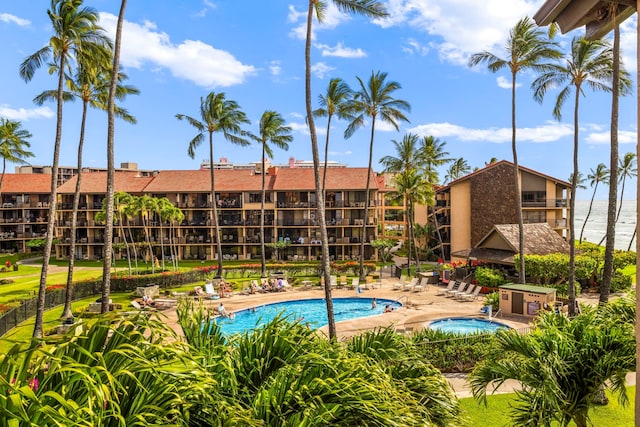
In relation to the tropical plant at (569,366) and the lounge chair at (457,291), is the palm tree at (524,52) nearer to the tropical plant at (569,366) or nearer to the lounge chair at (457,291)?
the lounge chair at (457,291)

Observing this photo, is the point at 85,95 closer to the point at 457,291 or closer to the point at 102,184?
the point at 457,291

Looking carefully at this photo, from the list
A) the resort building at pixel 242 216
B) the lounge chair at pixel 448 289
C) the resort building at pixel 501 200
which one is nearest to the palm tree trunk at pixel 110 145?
the lounge chair at pixel 448 289

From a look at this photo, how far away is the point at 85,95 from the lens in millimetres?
24109

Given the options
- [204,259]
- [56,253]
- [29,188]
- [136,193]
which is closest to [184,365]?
[204,259]

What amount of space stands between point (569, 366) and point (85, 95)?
87.1 feet

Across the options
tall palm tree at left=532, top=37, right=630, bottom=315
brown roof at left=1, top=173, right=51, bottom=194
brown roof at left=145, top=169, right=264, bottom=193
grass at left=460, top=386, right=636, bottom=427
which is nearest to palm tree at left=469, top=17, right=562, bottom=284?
tall palm tree at left=532, top=37, right=630, bottom=315

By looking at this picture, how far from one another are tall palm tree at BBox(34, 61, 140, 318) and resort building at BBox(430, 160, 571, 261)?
31875 mm

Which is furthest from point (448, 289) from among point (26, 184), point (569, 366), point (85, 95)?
point (26, 184)

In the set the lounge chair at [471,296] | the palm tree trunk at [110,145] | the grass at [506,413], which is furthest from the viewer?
the lounge chair at [471,296]

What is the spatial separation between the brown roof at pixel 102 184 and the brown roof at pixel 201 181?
1712 mm

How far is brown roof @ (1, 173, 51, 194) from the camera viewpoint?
56375 millimetres

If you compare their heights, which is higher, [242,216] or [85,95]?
[85,95]

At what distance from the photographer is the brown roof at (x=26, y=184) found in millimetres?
56375

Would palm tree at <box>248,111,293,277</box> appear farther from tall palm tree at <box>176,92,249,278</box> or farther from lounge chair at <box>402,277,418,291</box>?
lounge chair at <box>402,277,418,291</box>
